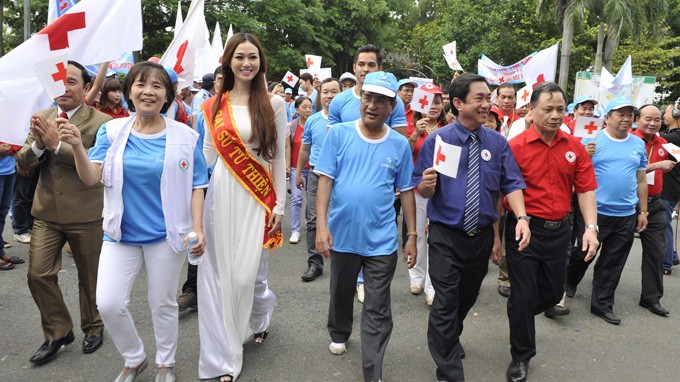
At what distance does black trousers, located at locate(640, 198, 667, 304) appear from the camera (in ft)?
15.9

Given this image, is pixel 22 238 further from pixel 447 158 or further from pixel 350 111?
pixel 447 158

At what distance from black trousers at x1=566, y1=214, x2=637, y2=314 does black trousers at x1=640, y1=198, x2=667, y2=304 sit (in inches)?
12.1

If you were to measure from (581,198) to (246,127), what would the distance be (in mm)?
2346

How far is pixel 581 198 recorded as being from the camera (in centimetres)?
355

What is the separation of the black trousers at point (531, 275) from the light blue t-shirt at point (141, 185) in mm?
2304

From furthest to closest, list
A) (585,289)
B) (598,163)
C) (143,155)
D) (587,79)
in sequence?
(587,79) → (585,289) → (598,163) → (143,155)

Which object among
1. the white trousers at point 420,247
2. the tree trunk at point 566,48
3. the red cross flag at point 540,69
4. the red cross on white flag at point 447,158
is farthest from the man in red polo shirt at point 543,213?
the tree trunk at point 566,48

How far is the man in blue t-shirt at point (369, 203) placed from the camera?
321 centimetres

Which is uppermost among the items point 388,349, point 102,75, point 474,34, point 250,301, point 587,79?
point 474,34

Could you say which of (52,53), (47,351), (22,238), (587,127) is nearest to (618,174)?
(587,127)

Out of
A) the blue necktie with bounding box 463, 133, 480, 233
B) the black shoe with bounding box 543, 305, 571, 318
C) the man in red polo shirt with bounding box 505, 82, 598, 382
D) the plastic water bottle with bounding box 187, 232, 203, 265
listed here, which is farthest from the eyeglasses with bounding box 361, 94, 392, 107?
the black shoe with bounding box 543, 305, 571, 318

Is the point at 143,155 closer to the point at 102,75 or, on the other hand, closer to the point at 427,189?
the point at 102,75

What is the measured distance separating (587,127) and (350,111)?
6.78 feet

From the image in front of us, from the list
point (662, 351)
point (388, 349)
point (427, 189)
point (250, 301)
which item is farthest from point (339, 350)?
point (662, 351)
